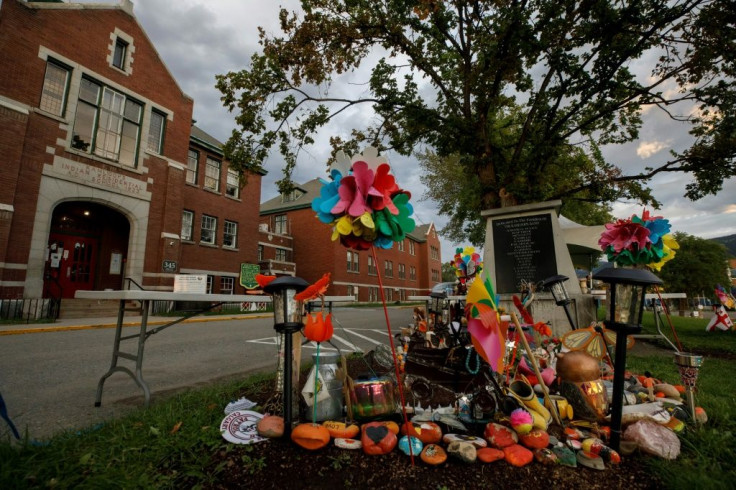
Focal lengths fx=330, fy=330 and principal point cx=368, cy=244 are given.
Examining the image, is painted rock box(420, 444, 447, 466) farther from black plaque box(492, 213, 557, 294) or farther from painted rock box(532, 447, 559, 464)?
black plaque box(492, 213, 557, 294)

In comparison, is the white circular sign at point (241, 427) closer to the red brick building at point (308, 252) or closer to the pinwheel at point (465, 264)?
the pinwheel at point (465, 264)

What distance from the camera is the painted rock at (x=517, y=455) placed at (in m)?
1.83

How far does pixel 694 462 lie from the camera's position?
1808 millimetres

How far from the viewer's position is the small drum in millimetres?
2266

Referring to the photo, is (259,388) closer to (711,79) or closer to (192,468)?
(192,468)

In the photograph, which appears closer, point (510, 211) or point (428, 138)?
point (510, 211)

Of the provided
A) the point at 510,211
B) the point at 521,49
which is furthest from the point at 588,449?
the point at 521,49

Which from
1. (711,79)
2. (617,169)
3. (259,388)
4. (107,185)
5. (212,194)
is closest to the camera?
(259,388)

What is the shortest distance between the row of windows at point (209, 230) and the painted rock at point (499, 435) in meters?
17.8

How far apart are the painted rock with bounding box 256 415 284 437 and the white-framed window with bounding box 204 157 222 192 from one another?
63.7 feet

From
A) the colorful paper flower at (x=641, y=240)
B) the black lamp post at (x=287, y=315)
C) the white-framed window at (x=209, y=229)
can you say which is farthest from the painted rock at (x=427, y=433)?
the white-framed window at (x=209, y=229)

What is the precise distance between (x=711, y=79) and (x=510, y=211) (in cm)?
520

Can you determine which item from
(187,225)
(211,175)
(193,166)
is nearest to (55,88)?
(193,166)

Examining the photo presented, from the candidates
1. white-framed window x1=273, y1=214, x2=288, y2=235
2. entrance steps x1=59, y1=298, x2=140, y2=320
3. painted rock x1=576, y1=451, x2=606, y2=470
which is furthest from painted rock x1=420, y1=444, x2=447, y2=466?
white-framed window x1=273, y1=214, x2=288, y2=235
